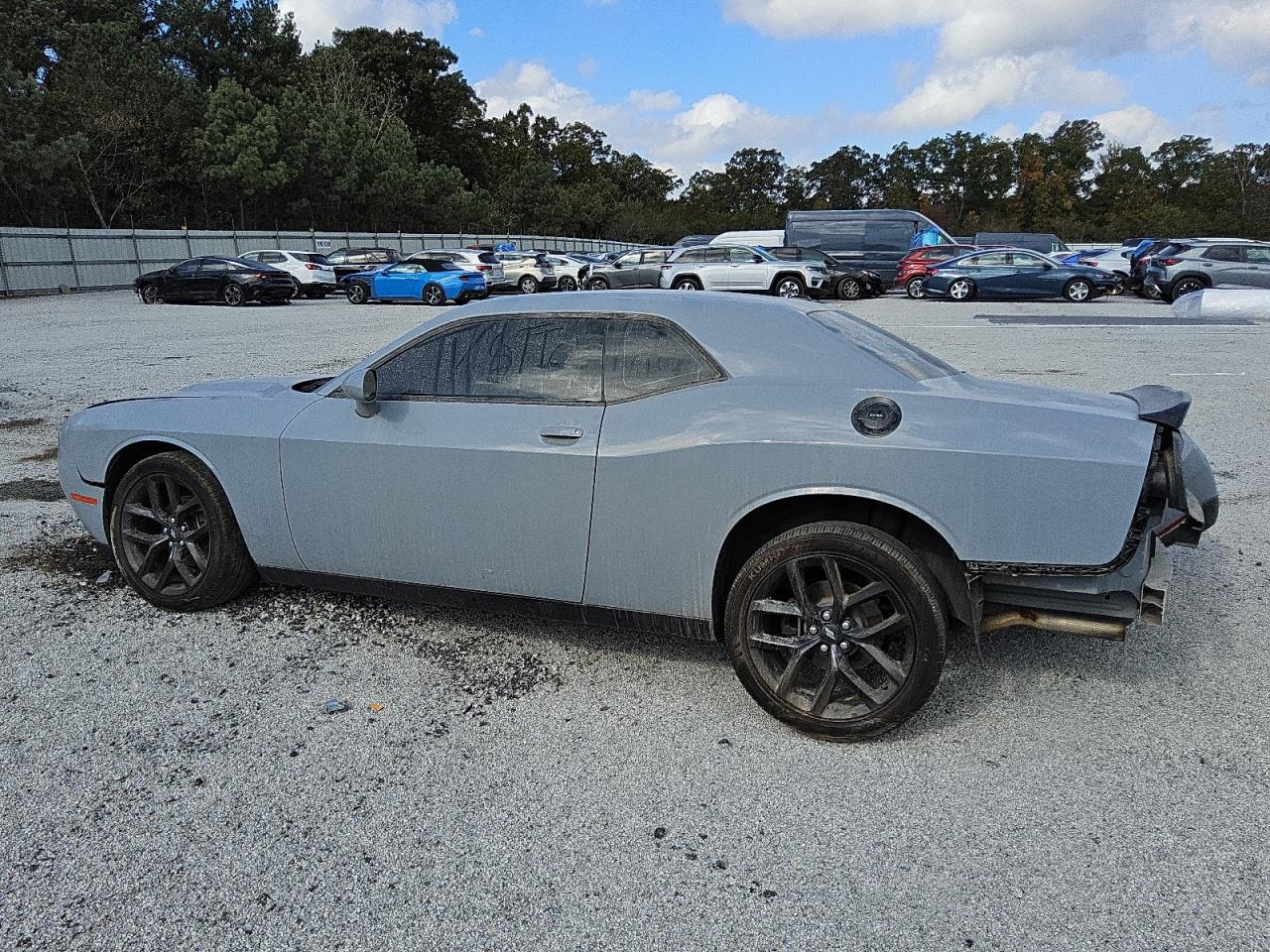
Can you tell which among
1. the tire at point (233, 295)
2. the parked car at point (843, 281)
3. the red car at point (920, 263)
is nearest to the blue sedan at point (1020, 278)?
the red car at point (920, 263)

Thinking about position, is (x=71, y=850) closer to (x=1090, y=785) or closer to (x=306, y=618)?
(x=306, y=618)

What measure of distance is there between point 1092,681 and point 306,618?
10.7 feet

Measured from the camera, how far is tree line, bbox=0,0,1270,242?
4038 cm

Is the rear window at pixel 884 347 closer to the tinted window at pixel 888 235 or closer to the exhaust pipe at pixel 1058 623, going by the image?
the exhaust pipe at pixel 1058 623

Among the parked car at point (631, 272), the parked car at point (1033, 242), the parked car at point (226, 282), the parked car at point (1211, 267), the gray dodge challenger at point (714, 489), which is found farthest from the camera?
the parked car at point (1033, 242)

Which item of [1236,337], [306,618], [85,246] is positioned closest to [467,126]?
[85,246]

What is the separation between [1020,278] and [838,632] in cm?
2411

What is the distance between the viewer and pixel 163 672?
3453mm

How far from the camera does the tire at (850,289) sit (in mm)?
24953

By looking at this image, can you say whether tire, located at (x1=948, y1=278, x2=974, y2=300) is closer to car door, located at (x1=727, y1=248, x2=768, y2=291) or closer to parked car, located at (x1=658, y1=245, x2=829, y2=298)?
parked car, located at (x1=658, y1=245, x2=829, y2=298)

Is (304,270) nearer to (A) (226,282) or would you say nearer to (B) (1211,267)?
(A) (226,282)

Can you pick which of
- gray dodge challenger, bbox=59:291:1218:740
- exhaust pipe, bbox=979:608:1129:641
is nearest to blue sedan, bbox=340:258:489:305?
gray dodge challenger, bbox=59:291:1218:740

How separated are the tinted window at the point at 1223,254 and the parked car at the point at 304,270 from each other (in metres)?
25.2

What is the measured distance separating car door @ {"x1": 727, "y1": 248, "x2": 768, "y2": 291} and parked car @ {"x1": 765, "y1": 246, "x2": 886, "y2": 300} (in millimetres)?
876
